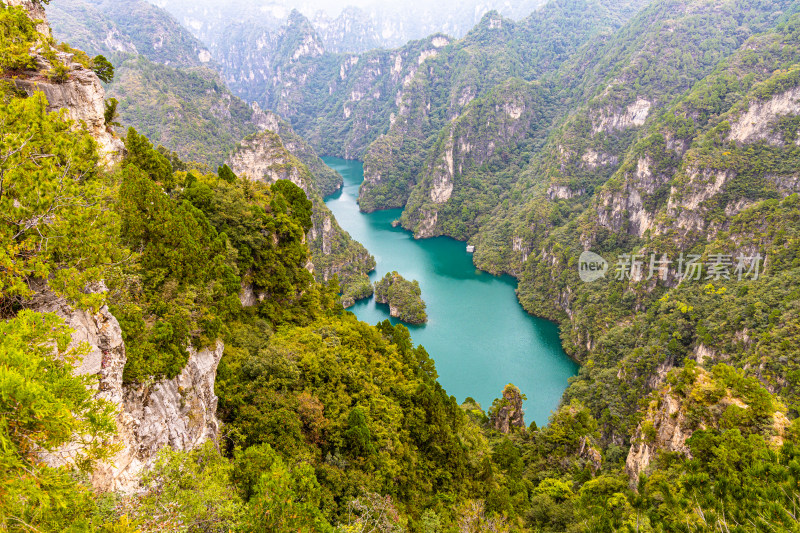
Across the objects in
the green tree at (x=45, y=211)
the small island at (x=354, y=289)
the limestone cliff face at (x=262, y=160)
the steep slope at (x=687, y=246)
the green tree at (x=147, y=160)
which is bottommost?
the small island at (x=354, y=289)

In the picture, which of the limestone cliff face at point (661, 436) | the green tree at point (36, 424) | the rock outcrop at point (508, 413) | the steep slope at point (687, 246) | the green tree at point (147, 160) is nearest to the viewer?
the green tree at point (36, 424)

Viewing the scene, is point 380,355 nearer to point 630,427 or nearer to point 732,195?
point 630,427

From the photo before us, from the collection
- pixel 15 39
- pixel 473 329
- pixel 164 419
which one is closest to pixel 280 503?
pixel 164 419

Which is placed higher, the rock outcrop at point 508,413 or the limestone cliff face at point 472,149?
the limestone cliff face at point 472,149

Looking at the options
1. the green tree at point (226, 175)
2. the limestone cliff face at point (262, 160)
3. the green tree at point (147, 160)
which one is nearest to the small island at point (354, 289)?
the limestone cliff face at point (262, 160)

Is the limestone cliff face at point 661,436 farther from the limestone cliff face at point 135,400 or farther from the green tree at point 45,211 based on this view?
the green tree at point 45,211

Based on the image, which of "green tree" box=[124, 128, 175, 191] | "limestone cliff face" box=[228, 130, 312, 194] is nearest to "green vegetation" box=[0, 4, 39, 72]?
"green tree" box=[124, 128, 175, 191]

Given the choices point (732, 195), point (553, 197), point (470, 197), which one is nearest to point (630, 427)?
point (732, 195)

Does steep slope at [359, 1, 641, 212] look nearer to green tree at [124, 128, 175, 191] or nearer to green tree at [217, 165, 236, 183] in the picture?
green tree at [217, 165, 236, 183]

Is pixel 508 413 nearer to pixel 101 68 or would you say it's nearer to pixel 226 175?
pixel 226 175
